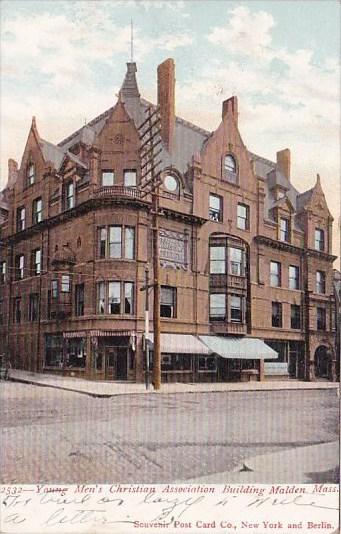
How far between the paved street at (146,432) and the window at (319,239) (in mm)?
956

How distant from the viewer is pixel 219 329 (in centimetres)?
390

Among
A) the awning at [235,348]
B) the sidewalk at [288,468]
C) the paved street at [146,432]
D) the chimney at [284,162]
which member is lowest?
the sidewalk at [288,468]

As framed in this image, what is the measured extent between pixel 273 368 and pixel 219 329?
447 mm

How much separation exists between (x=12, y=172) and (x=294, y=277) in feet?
6.55

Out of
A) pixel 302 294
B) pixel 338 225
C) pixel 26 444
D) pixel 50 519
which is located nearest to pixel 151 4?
pixel 338 225

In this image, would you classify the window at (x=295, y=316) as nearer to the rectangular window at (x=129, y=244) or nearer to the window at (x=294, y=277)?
the window at (x=294, y=277)

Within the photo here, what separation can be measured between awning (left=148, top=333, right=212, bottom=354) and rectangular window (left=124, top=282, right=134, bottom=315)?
214 millimetres

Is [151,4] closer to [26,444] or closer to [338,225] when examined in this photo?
[338,225]

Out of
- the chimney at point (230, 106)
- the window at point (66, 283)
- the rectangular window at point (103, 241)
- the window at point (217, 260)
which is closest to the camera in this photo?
the chimney at point (230, 106)

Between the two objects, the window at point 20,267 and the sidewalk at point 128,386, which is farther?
the window at point 20,267

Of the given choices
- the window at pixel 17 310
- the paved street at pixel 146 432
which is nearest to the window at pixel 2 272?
the window at pixel 17 310

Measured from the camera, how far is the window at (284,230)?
398 cm

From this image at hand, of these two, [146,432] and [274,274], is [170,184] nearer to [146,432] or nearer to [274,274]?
[274,274]

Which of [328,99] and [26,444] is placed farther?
[328,99]
